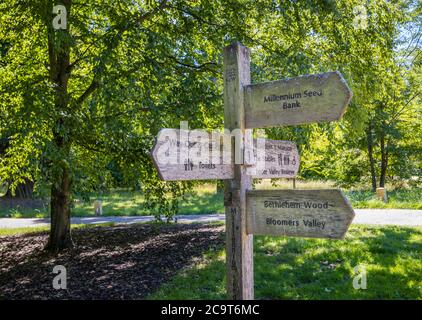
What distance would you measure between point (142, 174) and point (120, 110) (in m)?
1.55

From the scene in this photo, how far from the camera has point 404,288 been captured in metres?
5.20

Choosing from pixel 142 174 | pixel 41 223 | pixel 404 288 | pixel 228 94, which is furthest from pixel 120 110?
pixel 41 223

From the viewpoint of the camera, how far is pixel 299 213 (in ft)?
Result: 8.38

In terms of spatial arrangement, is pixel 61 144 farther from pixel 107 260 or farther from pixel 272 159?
pixel 272 159

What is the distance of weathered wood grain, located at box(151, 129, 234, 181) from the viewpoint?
238cm

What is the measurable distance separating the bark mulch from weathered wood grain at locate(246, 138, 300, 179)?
3215 mm

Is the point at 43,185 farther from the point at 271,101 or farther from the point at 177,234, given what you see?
the point at 177,234

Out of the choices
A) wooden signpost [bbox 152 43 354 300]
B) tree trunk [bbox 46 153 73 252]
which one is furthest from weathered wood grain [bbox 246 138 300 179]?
tree trunk [bbox 46 153 73 252]

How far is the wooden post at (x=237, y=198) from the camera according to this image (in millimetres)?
2854

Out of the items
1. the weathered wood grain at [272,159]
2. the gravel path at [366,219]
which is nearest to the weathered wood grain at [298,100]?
the weathered wood grain at [272,159]

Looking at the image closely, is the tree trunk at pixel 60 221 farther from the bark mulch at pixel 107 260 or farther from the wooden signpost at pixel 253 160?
the wooden signpost at pixel 253 160

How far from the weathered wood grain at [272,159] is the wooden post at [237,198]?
0.14m

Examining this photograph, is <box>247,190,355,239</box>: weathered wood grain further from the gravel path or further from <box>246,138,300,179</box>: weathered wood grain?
the gravel path

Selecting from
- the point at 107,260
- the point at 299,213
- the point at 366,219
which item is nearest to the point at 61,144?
the point at 107,260
